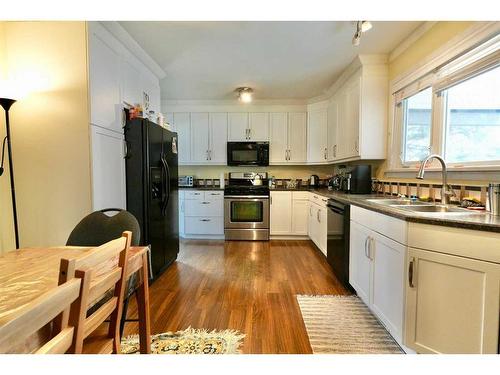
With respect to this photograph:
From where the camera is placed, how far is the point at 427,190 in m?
2.19

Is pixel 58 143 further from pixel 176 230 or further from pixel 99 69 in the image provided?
pixel 176 230

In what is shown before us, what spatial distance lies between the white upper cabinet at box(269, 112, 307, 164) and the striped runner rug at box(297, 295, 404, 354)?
2.69 metres

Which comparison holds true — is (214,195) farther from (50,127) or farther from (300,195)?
(50,127)

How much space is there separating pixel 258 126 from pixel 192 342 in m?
3.57

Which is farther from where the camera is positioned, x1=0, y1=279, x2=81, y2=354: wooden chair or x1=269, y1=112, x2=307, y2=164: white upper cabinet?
x1=269, y1=112, x2=307, y2=164: white upper cabinet

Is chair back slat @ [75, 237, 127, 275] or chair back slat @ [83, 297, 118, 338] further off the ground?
chair back slat @ [75, 237, 127, 275]

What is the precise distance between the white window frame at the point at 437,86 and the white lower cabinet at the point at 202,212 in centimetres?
259

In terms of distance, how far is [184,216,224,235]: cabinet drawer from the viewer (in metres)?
4.27

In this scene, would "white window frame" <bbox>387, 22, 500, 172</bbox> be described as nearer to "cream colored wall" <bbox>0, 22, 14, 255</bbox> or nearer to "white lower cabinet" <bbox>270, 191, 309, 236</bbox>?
"white lower cabinet" <bbox>270, 191, 309, 236</bbox>

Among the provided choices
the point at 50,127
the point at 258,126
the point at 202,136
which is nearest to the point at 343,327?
the point at 50,127

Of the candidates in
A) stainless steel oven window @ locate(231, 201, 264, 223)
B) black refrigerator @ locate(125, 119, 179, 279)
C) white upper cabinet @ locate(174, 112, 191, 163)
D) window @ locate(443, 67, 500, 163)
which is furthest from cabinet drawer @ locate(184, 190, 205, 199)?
window @ locate(443, 67, 500, 163)

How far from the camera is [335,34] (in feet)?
7.58
